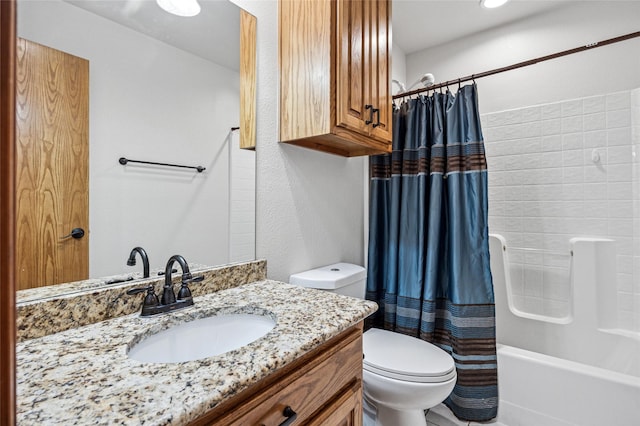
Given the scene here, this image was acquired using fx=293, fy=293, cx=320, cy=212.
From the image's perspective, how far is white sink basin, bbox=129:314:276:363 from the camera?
75 centimetres

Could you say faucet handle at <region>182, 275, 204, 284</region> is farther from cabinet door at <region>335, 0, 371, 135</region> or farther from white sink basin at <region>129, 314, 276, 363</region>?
cabinet door at <region>335, 0, 371, 135</region>

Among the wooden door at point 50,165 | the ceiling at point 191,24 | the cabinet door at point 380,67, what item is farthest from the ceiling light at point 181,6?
the cabinet door at point 380,67

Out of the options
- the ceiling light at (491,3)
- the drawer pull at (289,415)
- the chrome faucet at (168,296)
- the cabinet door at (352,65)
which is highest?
the ceiling light at (491,3)

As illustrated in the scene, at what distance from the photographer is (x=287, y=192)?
1.41 meters

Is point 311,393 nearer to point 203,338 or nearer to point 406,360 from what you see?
point 203,338

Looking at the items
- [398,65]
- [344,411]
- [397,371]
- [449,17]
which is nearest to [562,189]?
[449,17]

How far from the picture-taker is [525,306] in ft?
6.57

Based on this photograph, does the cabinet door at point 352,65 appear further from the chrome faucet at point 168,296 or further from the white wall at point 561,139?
the white wall at point 561,139

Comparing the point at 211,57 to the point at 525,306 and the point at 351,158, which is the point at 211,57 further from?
the point at 525,306

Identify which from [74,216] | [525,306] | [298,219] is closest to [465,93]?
[298,219]

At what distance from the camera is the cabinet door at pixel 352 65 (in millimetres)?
1192

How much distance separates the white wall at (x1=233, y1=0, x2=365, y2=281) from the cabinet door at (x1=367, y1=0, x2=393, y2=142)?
13.8 inches

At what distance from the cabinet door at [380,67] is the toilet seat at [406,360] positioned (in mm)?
1025

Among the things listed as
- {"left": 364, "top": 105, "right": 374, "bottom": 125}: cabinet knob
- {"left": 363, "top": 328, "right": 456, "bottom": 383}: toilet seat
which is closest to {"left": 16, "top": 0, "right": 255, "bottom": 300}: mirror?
{"left": 364, "top": 105, "right": 374, "bottom": 125}: cabinet knob
